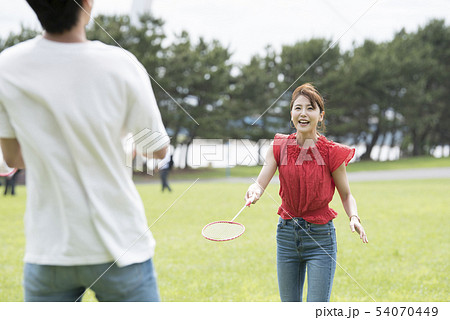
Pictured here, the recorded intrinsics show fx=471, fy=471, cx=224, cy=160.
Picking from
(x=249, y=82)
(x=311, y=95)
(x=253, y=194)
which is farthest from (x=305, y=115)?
(x=249, y=82)

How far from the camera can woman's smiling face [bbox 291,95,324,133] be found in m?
1.66

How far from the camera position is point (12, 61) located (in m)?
0.94

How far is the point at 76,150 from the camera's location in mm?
932

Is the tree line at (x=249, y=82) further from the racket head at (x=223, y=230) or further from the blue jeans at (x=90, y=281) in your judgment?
the blue jeans at (x=90, y=281)

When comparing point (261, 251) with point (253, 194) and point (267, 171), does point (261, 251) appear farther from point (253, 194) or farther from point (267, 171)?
point (253, 194)

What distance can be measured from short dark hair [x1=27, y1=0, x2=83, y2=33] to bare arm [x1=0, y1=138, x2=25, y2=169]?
9.9 inches

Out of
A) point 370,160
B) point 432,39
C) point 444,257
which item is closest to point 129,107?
point 370,160

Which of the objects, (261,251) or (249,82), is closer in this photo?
(249,82)

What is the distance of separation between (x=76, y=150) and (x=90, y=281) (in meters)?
0.28

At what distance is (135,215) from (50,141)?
0.23 metres

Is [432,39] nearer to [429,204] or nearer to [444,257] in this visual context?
[429,204]

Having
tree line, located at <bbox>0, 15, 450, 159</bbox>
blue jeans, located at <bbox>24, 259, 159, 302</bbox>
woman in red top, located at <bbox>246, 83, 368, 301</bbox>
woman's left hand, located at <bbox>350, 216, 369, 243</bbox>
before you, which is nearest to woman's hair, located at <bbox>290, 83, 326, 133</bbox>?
woman in red top, located at <bbox>246, 83, 368, 301</bbox>

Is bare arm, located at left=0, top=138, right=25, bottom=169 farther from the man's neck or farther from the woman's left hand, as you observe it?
the woman's left hand

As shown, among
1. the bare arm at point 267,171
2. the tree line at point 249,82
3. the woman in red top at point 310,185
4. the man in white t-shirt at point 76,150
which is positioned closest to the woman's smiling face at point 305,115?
the woman in red top at point 310,185
